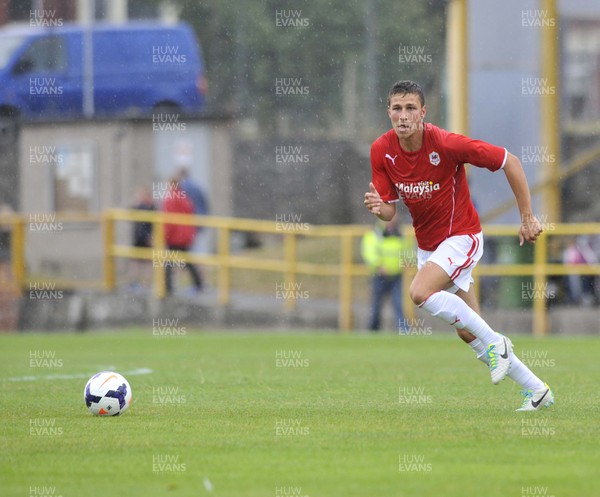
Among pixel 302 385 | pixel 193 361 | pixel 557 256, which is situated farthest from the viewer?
pixel 557 256

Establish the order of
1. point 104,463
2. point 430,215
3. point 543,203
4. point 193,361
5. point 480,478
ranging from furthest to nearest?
point 543,203 < point 193,361 < point 430,215 < point 104,463 < point 480,478

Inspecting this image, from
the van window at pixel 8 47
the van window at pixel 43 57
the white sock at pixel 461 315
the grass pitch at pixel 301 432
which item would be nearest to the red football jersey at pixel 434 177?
the white sock at pixel 461 315

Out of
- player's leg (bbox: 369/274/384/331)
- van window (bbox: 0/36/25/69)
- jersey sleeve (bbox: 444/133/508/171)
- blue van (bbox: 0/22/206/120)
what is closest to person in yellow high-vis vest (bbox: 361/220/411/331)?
player's leg (bbox: 369/274/384/331)

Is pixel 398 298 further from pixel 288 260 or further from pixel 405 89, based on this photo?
pixel 405 89

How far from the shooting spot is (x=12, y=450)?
25.2 feet

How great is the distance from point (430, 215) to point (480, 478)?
11.2ft

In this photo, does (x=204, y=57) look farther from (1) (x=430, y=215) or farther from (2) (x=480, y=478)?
(2) (x=480, y=478)

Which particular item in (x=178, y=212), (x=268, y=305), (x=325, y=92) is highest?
(x=325, y=92)

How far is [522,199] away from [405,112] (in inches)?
38.2

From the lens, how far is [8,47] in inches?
1190

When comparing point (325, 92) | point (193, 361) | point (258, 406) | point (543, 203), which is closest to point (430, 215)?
point (258, 406)

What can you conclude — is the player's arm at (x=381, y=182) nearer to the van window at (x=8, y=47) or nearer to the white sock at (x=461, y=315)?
the white sock at (x=461, y=315)

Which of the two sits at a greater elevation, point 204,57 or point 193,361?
point 204,57

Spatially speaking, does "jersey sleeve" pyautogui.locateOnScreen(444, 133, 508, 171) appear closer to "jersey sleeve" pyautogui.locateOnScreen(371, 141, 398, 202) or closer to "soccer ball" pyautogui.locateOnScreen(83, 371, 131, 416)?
"jersey sleeve" pyautogui.locateOnScreen(371, 141, 398, 202)
